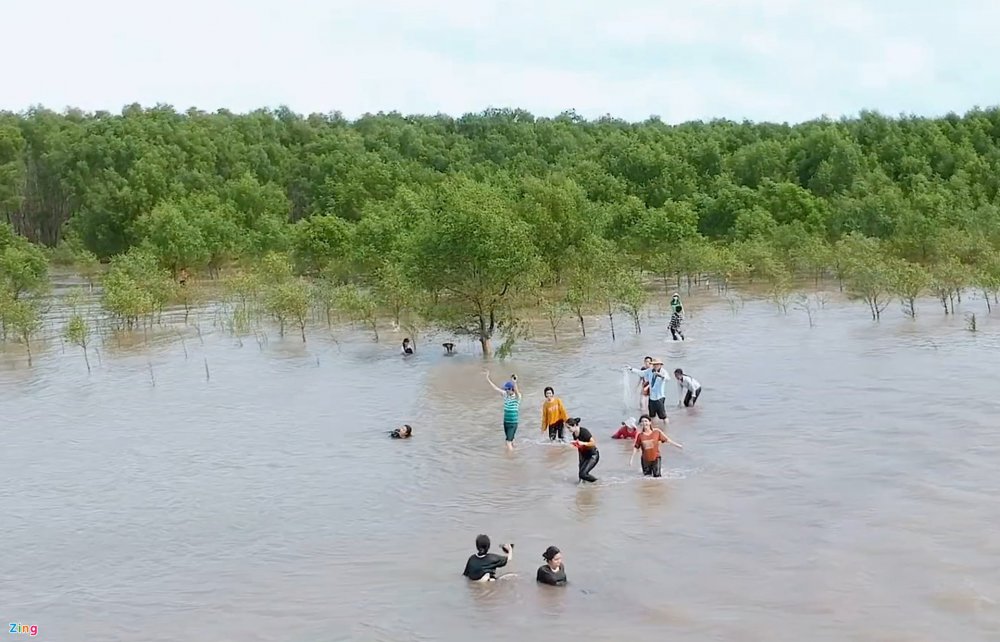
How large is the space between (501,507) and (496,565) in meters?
3.55

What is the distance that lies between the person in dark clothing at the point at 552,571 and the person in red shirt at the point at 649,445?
4.81 m

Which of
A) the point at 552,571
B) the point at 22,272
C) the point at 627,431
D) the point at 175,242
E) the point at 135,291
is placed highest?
the point at 175,242

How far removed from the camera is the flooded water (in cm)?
1285

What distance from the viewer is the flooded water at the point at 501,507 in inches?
506

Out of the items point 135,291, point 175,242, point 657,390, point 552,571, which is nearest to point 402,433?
point 657,390

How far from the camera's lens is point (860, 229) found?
60062 mm

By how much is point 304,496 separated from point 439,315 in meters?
14.6

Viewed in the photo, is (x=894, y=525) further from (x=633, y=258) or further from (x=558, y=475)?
(x=633, y=258)

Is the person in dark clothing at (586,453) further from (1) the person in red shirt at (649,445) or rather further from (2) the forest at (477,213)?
(2) the forest at (477,213)

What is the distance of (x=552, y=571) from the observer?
→ 530 inches

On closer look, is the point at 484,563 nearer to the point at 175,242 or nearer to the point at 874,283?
the point at 874,283

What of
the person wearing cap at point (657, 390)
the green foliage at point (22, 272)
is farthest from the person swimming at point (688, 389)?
the green foliage at point (22, 272)

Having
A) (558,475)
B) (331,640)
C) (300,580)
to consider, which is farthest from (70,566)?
(558,475)

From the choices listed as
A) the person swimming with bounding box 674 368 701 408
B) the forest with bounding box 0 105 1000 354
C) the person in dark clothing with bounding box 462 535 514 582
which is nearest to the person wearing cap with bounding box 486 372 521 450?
the person swimming with bounding box 674 368 701 408
